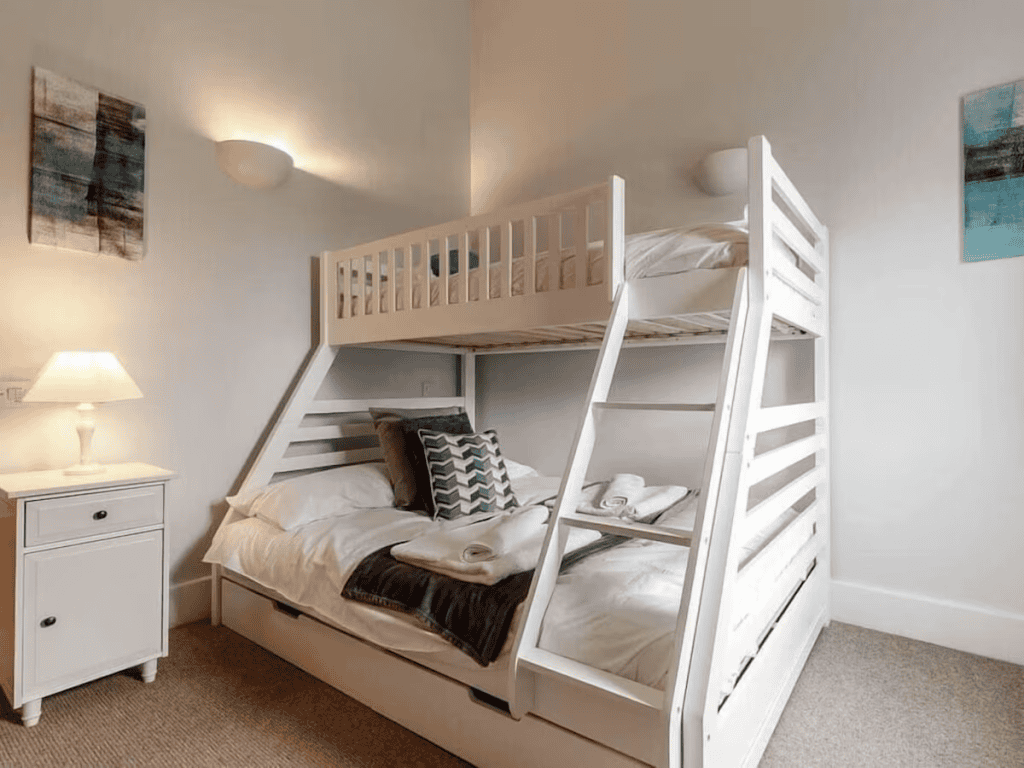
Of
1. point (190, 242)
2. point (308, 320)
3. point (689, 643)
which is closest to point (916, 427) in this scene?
point (689, 643)

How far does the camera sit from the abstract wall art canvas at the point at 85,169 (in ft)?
6.91

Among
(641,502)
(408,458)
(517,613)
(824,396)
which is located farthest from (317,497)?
(824,396)

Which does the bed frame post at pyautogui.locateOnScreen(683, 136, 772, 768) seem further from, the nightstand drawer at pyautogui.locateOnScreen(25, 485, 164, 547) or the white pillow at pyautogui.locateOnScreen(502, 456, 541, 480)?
the nightstand drawer at pyautogui.locateOnScreen(25, 485, 164, 547)

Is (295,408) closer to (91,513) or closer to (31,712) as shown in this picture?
(91,513)

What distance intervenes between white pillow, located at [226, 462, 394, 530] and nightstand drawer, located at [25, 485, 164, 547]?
38cm

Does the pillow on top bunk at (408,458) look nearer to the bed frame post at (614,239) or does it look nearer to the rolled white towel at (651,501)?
the rolled white towel at (651,501)

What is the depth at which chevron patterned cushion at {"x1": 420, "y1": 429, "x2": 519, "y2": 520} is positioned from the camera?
7.76 ft

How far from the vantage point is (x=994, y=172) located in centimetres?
223

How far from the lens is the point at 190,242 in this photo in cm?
252

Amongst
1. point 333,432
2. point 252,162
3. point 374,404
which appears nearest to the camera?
point 252,162

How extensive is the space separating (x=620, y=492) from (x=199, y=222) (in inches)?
84.7

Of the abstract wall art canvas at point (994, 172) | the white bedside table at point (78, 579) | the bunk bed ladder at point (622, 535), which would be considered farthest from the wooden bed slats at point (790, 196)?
the white bedside table at point (78, 579)

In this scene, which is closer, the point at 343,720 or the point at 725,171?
the point at 343,720

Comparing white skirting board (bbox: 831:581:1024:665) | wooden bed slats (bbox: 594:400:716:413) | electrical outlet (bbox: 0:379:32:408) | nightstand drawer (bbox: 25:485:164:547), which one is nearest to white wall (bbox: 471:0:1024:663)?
white skirting board (bbox: 831:581:1024:665)
